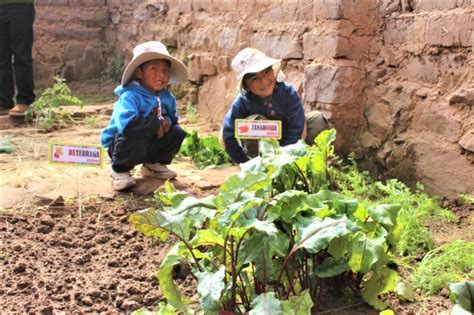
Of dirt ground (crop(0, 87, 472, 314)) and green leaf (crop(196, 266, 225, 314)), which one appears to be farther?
dirt ground (crop(0, 87, 472, 314))

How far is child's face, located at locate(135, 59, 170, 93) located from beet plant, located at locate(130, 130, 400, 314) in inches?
60.3

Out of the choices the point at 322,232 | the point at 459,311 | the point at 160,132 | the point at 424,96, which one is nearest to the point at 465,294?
the point at 459,311

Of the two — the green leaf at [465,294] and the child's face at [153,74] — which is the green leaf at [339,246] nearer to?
the green leaf at [465,294]

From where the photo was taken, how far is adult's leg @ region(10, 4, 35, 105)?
5.77 m

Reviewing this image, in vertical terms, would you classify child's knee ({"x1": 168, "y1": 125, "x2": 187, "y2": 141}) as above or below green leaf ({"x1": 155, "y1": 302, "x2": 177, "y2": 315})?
above

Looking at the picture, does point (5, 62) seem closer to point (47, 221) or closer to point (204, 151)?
point (204, 151)

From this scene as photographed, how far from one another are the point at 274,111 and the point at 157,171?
83cm

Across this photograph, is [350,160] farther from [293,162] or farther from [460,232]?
[293,162]

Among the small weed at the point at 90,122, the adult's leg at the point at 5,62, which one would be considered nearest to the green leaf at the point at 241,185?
the small weed at the point at 90,122

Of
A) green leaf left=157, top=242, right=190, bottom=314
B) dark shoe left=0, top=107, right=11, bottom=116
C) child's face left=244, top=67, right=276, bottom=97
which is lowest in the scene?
dark shoe left=0, top=107, right=11, bottom=116

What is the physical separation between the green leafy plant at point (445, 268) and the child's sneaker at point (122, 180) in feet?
6.10

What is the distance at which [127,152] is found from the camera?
12.4 feet

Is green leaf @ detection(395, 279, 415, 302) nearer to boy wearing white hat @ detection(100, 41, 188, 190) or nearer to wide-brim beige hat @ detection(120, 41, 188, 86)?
boy wearing white hat @ detection(100, 41, 188, 190)

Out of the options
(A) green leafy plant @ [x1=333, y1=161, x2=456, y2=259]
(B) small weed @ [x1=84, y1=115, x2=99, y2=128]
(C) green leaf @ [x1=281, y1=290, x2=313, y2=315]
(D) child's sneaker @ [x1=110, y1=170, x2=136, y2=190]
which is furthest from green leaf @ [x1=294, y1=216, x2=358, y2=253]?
(B) small weed @ [x1=84, y1=115, x2=99, y2=128]
